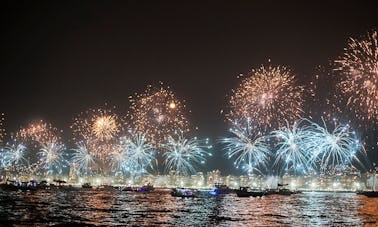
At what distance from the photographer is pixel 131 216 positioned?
43844 mm

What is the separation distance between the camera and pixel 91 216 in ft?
141

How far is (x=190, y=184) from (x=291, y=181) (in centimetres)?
2756

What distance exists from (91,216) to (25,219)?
5538 millimetres

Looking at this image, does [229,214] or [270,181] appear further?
[270,181]

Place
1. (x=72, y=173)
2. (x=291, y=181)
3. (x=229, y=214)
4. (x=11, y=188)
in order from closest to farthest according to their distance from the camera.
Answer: (x=229, y=214) < (x=11, y=188) < (x=291, y=181) < (x=72, y=173)

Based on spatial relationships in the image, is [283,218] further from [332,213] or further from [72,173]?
[72,173]

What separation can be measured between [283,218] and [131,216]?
12.5m

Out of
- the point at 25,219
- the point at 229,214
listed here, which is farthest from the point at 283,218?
the point at 25,219

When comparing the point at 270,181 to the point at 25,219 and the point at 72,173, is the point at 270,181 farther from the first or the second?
the point at 25,219

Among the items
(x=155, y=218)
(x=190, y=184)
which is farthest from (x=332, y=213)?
(x=190, y=184)

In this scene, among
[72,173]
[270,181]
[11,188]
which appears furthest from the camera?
[72,173]

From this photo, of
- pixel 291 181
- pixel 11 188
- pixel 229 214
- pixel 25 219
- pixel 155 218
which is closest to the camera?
pixel 25 219

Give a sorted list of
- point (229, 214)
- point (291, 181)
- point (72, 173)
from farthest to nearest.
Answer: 1. point (72, 173)
2. point (291, 181)
3. point (229, 214)

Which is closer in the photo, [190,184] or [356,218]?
[356,218]
